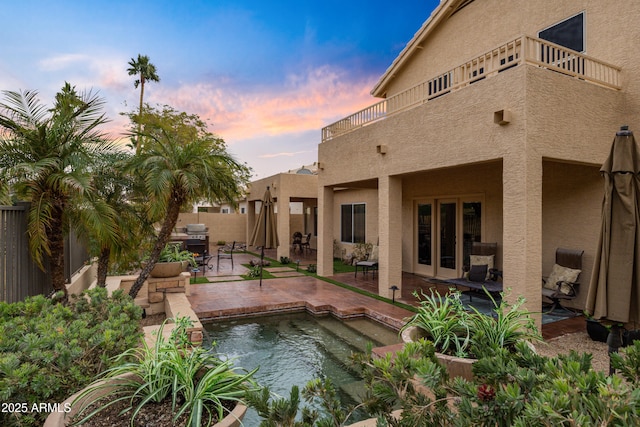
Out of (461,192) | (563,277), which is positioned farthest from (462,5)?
(563,277)

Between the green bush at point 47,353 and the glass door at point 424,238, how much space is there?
9.83m

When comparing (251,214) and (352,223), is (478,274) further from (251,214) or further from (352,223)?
(251,214)

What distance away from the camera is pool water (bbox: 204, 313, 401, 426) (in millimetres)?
4707

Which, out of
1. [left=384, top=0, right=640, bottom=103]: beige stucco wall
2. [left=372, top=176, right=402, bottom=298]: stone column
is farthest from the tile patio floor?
[left=384, top=0, right=640, bottom=103]: beige stucco wall

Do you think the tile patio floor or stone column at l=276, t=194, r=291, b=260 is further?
stone column at l=276, t=194, r=291, b=260

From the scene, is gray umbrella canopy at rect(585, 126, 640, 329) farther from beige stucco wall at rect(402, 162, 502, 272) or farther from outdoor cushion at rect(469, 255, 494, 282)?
outdoor cushion at rect(469, 255, 494, 282)

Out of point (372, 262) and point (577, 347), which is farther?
point (372, 262)

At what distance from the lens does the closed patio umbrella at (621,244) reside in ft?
12.5

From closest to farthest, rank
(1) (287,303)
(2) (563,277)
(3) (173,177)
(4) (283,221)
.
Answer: (3) (173,177), (2) (563,277), (1) (287,303), (4) (283,221)

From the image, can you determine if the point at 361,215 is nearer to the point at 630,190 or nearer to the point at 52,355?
the point at 630,190

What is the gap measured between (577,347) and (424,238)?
6.72m

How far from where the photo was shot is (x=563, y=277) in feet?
23.3

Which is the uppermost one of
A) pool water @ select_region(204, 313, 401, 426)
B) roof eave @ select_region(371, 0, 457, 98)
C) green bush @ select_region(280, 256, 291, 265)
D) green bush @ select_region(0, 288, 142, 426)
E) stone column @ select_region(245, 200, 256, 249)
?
roof eave @ select_region(371, 0, 457, 98)

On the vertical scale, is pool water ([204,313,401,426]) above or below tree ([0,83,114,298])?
below
